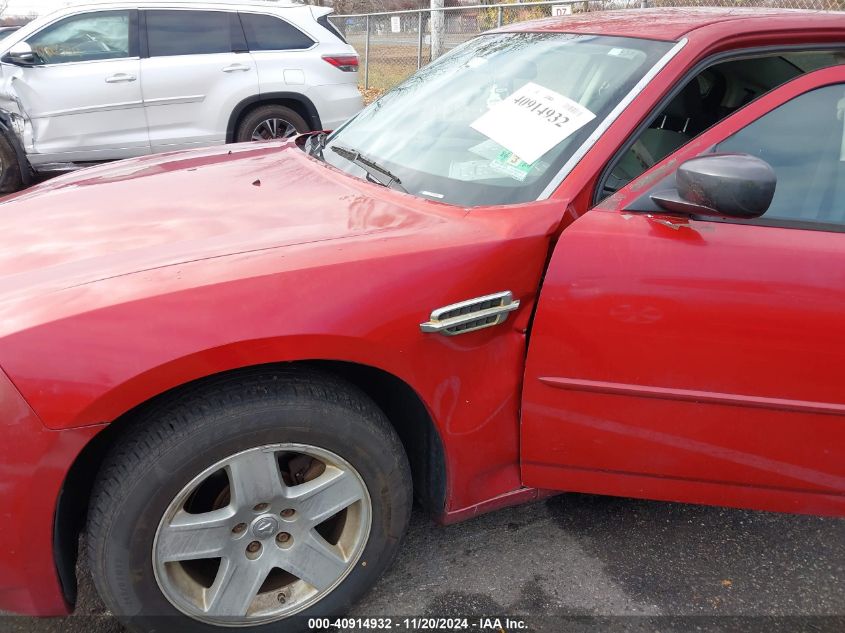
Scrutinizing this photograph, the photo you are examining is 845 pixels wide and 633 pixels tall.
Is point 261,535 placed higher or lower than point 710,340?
lower

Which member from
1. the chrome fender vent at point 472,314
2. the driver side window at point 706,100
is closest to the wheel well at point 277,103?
the driver side window at point 706,100

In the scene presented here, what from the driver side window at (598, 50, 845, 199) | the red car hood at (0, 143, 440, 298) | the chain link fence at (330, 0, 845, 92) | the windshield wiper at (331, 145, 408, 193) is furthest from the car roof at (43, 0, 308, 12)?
the driver side window at (598, 50, 845, 199)

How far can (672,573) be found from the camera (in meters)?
2.19

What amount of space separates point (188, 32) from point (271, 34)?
816mm

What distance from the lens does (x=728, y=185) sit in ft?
5.39

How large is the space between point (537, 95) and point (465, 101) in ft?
1.08

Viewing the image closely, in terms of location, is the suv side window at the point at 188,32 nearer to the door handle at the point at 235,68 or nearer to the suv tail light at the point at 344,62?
the door handle at the point at 235,68

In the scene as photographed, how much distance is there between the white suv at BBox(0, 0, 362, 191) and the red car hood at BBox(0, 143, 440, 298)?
433 centimetres

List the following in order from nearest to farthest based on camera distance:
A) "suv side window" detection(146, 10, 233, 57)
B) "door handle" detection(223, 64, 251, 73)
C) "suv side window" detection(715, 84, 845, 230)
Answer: "suv side window" detection(715, 84, 845, 230), "suv side window" detection(146, 10, 233, 57), "door handle" detection(223, 64, 251, 73)

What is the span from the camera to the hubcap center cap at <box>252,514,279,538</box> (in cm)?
174

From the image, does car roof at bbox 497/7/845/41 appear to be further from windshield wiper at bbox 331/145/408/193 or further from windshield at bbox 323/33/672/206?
windshield wiper at bbox 331/145/408/193

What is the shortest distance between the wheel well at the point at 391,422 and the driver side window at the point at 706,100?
2.74ft

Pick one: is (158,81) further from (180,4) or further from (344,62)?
(344,62)

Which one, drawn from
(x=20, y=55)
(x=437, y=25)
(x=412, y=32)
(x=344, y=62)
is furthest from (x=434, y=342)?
(x=412, y=32)
